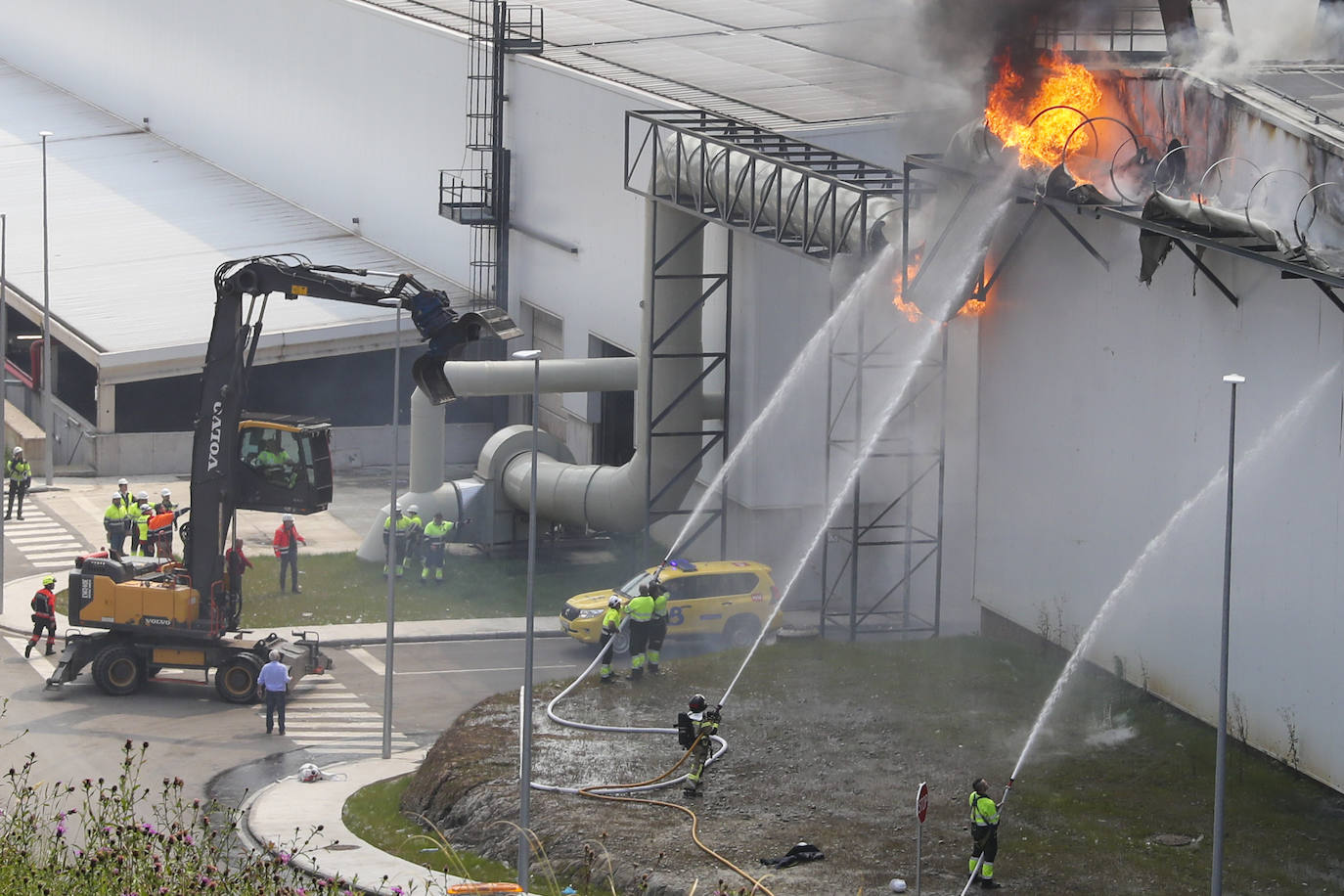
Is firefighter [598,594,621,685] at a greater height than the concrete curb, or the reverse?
firefighter [598,594,621,685]

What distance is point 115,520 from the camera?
38625mm

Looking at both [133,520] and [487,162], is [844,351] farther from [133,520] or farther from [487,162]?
[487,162]

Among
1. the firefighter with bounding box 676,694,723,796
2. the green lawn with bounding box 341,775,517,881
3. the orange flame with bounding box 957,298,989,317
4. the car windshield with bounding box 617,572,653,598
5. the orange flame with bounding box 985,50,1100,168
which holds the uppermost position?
the orange flame with bounding box 985,50,1100,168

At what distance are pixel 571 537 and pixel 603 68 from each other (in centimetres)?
1040

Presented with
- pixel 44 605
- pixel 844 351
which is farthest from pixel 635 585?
pixel 44 605

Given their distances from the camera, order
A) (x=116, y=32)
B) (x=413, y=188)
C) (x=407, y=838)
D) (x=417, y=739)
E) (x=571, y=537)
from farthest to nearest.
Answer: (x=116, y=32) → (x=413, y=188) → (x=571, y=537) → (x=417, y=739) → (x=407, y=838)

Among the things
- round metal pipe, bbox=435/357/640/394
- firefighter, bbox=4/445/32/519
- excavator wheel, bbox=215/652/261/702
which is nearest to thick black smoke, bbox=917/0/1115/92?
round metal pipe, bbox=435/357/640/394

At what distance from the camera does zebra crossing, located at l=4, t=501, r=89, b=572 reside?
38750 mm

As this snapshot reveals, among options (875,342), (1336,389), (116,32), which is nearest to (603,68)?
(875,342)

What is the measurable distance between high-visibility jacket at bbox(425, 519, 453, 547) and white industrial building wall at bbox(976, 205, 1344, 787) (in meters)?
10.8

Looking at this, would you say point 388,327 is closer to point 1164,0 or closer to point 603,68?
point 603,68

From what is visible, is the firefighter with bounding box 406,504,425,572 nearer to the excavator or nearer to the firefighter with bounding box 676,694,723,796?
the excavator

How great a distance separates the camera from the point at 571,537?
41.6 metres

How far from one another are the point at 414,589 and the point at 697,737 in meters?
14.5
